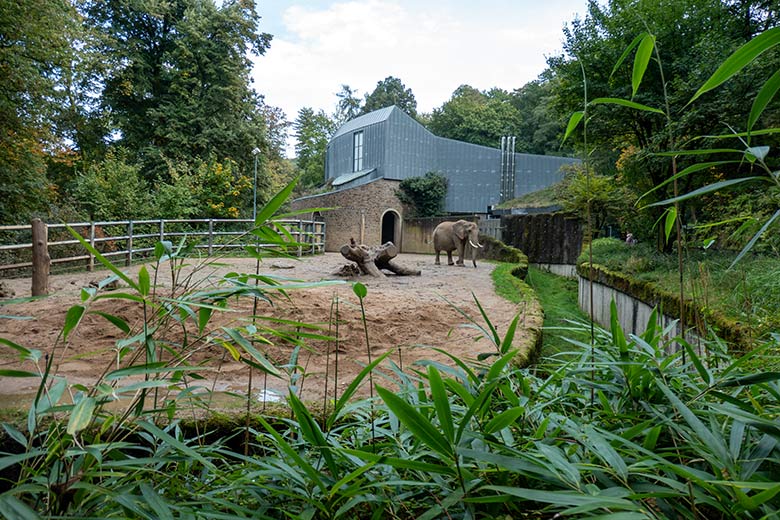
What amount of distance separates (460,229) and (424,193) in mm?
11784

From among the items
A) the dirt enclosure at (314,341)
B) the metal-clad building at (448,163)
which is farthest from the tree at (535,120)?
the dirt enclosure at (314,341)

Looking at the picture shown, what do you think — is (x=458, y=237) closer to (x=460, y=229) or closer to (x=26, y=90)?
(x=460, y=229)

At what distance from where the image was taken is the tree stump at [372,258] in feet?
27.9

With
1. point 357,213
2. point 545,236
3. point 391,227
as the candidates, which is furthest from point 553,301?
point 391,227

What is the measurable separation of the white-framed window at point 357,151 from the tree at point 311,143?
10.2 m

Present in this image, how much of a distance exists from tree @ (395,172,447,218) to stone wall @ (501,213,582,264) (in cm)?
728

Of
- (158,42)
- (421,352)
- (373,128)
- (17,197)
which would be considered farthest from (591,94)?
(158,42)

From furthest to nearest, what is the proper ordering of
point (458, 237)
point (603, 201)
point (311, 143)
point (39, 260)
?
point (311, 143) → point (458, 237) → point (603, 201) → point (39, 260)

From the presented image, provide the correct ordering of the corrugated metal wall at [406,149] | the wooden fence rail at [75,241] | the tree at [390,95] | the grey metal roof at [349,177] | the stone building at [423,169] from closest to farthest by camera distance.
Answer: the wooden fence rail at [75,241] → the stone building at [423,169] → the corrugated metal wall at [406,149] → the grey metal roof at [349,177] → the tree at [390,95]

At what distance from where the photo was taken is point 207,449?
851 millimetres

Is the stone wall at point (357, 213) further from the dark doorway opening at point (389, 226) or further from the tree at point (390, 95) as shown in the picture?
the tree at point (390, 95)

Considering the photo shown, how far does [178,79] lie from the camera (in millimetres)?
18766

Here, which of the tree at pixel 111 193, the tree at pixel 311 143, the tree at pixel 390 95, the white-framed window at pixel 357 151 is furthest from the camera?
the tree at pixel 390 95

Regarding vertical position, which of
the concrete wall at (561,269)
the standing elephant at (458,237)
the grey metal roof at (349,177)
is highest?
the grey metal roof at (349,177)
